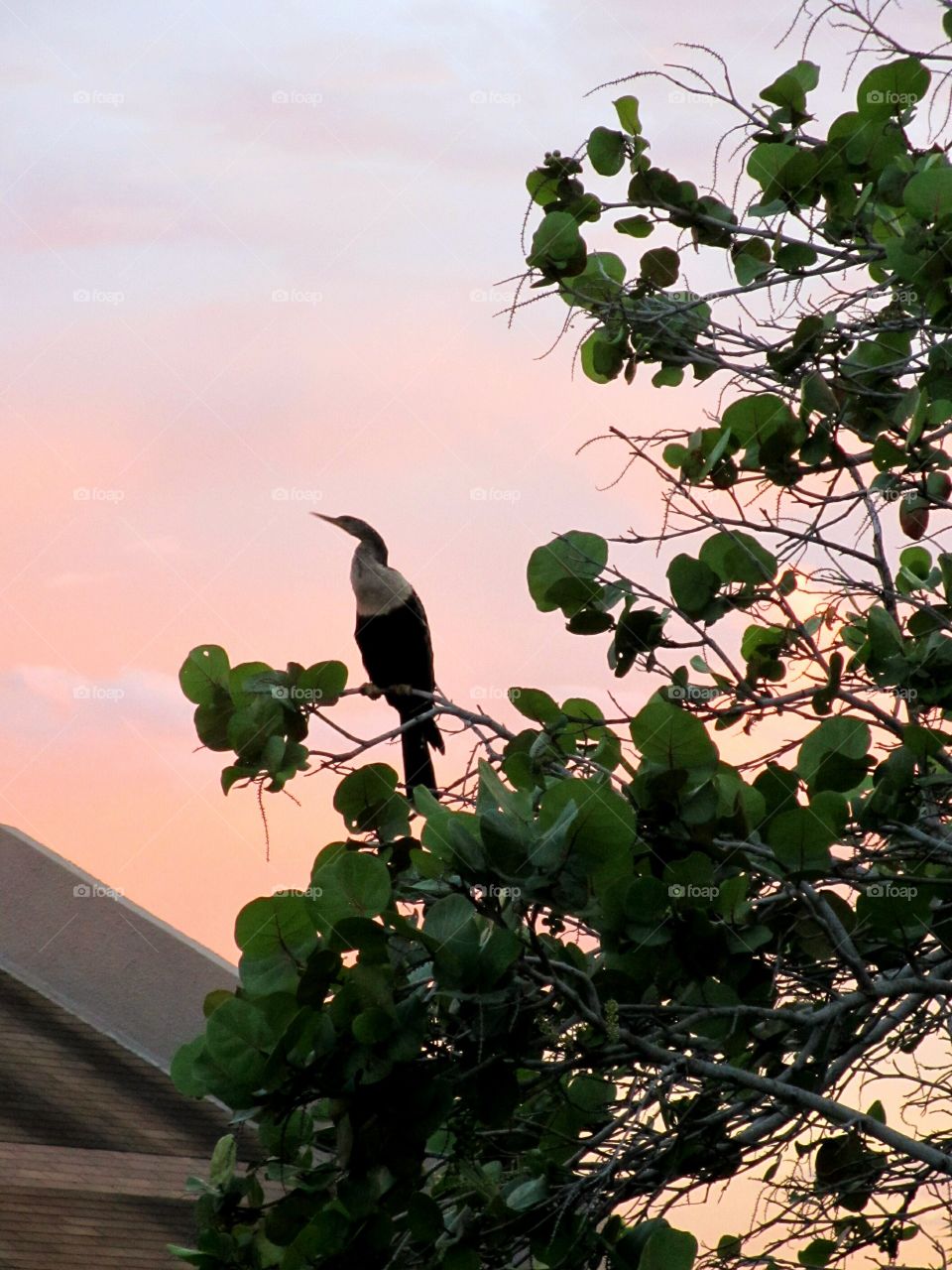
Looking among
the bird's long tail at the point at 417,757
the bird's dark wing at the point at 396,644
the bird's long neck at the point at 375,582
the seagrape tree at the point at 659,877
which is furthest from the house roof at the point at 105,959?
the seagrape tree at the point at 659,877

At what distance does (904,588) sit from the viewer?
12.6 feet

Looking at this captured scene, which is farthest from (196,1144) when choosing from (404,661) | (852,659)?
(852,659)

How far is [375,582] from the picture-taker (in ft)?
21.5

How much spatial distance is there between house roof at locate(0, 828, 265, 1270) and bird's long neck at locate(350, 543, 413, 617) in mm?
2393

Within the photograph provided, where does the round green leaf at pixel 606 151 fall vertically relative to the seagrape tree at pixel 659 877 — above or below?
above

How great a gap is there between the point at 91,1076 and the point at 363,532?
9.60ft

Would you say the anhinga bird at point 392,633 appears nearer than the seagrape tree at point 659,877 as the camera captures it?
No

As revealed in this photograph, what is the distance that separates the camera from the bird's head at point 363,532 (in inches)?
265

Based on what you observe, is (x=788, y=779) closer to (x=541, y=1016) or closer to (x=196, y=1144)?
(x=541, y=1016)

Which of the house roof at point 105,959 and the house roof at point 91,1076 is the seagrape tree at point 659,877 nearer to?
the house roof at point 91,1076

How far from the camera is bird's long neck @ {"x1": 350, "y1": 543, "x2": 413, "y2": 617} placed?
6461 millimetres

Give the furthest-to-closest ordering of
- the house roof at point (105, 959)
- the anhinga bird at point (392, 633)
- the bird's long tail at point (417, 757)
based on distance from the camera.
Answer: the house roof at point (105, 959) → the anhinga bird at point (392, 633) → the bird's long tail at point (417, 757)

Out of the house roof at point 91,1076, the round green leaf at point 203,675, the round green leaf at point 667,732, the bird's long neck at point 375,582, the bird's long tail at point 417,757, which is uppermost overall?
the bird's long neck at point 375,582

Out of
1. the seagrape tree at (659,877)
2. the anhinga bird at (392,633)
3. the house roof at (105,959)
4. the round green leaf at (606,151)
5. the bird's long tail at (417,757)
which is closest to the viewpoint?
the seagrape tree at (659,877)
